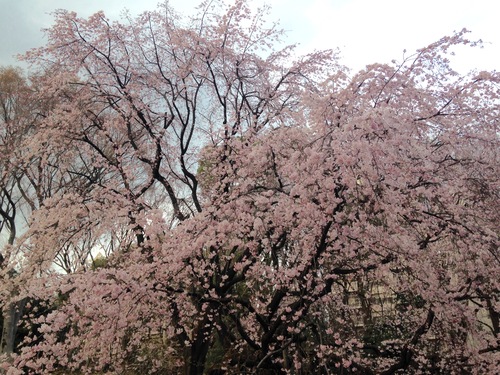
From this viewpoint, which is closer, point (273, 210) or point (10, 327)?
point (273, 210)

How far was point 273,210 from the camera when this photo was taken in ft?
14.4

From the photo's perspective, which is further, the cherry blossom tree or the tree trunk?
the tree trunk

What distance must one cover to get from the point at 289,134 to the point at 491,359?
4130mm

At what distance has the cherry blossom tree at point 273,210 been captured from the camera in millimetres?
3623

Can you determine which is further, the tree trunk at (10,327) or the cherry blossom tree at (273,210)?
the tree trunk at (10,327)

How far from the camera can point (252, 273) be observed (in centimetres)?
455

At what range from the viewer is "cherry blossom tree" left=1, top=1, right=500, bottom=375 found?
11.9 feet

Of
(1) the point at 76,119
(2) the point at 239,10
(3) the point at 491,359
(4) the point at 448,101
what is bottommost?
(3) the point at 491,359

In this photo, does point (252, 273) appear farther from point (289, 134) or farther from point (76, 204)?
point (76, 204)

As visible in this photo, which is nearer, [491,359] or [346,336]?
[491,359]

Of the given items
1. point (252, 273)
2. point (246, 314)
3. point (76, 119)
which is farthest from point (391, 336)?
point (76, 119)

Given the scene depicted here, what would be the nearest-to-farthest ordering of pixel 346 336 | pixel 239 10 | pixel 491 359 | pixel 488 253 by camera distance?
1. pixel 488 253
2. pixel 491 359
3. pixel 346 336
4. pixel 239 10

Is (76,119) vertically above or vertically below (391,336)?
above

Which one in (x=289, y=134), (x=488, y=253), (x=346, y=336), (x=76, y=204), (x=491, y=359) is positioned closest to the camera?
(x=488, y=253)
